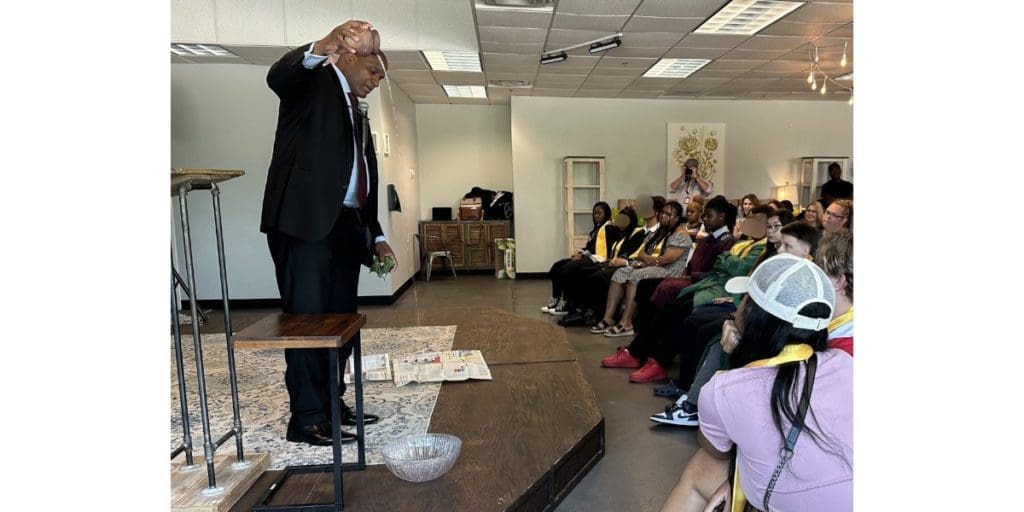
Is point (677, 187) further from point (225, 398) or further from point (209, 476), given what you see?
point (209, 476)

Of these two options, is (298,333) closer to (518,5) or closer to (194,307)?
(194,307)

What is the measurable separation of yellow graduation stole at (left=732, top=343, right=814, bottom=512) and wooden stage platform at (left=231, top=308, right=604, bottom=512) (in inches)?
24.5

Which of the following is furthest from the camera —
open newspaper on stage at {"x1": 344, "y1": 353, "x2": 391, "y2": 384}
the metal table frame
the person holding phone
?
the person holding phone

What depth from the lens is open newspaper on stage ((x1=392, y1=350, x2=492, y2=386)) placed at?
109 inches

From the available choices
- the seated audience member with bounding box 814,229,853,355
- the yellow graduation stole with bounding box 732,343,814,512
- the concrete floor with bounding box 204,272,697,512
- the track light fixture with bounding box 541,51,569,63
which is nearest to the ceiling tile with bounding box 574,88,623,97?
the track light fixture with bounding box 541,51,569,63

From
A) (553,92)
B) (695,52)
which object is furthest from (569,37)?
(553,92)

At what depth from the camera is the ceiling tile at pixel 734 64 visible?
583cm

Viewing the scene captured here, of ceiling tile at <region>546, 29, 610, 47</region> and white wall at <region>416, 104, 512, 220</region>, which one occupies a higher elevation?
ceiling tile at <region>546, 29, 610, 47</region>

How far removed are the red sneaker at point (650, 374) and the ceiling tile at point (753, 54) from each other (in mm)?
3525

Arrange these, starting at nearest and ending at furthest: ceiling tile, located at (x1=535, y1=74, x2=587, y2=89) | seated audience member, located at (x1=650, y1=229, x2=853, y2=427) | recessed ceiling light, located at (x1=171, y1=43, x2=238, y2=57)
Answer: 1. seated audience member, located at (x1=650, y1=229, x2=853, y2=427)
2. recessed ceiling light, located at (x1=171, y1=43, x2=238, y2=57)
3. ceiling tile, located at (x1=535, y1=74, x2=587, y2=89)

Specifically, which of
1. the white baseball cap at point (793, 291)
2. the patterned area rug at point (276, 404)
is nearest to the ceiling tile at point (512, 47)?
the patterned area rug at point (276, 404)

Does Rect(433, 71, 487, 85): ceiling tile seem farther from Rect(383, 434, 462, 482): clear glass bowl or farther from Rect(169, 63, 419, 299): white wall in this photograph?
Rect(383, 434, 462, 482): clear glass bowl

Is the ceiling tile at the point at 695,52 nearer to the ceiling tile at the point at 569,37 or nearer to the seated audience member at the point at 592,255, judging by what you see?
the ceiling tile at the point at 569,37
